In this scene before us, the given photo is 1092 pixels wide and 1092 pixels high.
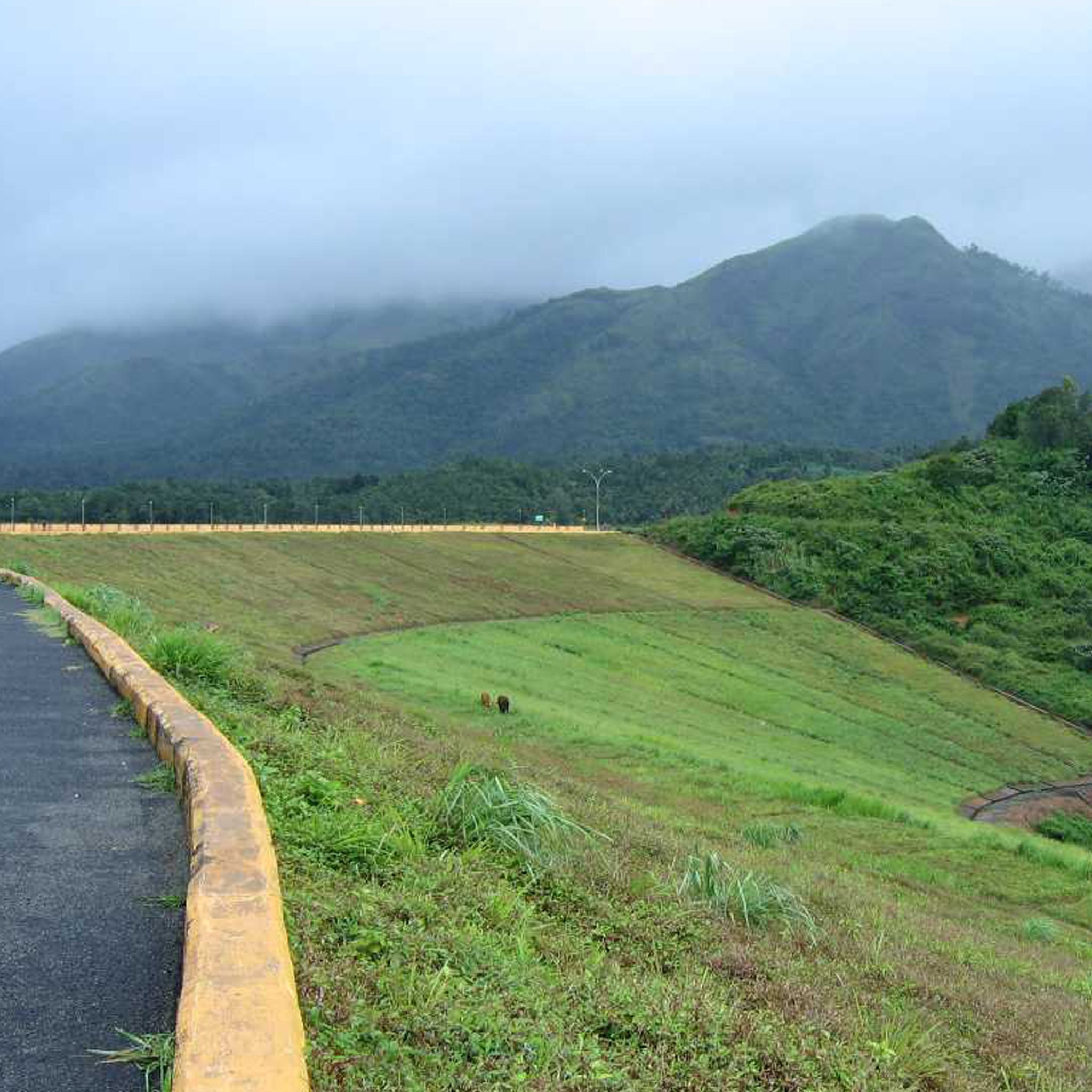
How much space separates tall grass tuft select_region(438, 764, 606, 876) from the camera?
7.17 metres

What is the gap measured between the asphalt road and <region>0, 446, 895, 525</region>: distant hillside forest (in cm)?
8784

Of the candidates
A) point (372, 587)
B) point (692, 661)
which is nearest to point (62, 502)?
point (372, 587)

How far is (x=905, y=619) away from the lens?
199 feet

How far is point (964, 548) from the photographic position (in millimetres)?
67375

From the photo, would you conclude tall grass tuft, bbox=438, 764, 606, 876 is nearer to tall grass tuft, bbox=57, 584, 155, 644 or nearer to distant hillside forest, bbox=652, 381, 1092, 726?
tall grass tuft, bbox=57, 584, 155, 644

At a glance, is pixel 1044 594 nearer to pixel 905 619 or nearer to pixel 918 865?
pixel 905 619

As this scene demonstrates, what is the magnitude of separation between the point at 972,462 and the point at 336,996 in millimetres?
81930

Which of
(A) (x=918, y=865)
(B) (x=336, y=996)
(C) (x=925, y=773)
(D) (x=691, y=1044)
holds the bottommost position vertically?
(C) (x=925, y=773)

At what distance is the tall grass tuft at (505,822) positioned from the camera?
7172 millimetres

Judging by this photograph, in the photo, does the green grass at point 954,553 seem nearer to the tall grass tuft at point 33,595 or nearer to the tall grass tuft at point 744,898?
the tall grass tuft at point 33,595

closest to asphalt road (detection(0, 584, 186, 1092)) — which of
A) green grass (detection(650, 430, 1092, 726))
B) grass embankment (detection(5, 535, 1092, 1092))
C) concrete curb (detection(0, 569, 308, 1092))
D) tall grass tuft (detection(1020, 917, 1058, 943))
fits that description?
concrete curb (detection(0, 569, 308, 1092))

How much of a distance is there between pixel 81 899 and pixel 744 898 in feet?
14.3

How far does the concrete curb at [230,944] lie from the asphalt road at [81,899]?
0.71ft

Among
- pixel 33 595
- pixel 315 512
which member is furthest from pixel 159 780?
pixel 315 512
